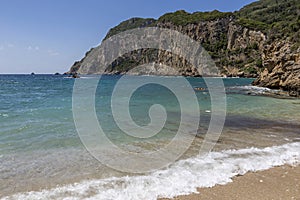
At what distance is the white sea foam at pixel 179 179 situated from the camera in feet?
18.4

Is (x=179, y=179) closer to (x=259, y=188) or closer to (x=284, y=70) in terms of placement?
(x=259, y=188)

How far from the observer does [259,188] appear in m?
5.83

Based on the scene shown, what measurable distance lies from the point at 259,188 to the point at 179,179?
1.96 meters

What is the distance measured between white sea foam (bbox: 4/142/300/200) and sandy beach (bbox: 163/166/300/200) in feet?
0.83

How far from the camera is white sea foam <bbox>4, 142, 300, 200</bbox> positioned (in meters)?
5.62

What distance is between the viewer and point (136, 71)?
180 meters

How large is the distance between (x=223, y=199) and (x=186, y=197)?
81cm

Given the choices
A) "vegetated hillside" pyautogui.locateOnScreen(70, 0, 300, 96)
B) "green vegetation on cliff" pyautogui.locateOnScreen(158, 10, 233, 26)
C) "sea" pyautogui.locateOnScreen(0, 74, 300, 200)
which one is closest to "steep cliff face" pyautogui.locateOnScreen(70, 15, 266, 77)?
"vegetated hillside" pyautogui.locateOnScreen(70, 0, 300, 96)

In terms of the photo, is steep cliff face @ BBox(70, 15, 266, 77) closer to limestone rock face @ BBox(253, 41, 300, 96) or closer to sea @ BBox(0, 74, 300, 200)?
limestone rock face @ BBox(253, 41, 300, 96)

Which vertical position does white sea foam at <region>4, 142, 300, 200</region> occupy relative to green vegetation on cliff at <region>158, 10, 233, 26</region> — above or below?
below

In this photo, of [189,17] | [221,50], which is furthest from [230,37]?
[189,17]

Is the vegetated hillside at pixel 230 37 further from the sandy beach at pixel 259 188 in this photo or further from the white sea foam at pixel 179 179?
the sandy beach at pixel 259 188

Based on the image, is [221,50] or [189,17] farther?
[189,17]

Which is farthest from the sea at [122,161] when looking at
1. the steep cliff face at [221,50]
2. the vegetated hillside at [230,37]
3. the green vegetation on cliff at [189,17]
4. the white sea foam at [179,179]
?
the green vegetation on cliff at [189,17]
